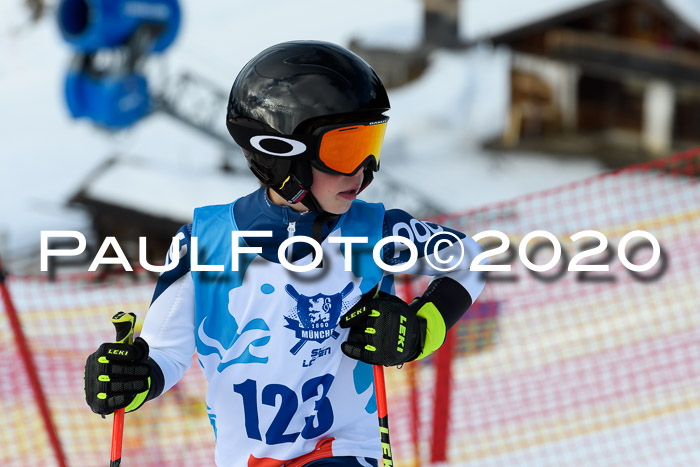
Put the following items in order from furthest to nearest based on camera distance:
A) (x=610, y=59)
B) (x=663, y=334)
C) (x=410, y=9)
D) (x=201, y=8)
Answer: (x=201, y=8), (x=410, y=9), (x=610, y=59), (x=663, y=334)

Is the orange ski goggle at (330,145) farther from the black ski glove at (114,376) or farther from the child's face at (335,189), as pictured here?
the black ski glove at (114,376)

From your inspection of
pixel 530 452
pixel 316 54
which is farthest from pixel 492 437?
pixel 316 54

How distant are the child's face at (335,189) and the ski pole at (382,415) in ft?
1.68

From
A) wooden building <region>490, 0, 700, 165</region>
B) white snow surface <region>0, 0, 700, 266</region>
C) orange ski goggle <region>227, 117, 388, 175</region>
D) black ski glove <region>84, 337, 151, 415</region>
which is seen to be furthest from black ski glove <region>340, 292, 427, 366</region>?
wooden building <region>490, 0, 700, 165</region>

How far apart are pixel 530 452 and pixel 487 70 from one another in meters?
33.2

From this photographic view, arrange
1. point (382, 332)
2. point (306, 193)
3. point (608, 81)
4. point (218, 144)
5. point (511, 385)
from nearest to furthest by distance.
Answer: point (382, 332) < point (306, 193) < point (511, 385) < point (218, 144) < point (608, 81)

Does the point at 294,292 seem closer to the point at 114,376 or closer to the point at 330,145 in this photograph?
the point at 330,145

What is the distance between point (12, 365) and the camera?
580 centimetres

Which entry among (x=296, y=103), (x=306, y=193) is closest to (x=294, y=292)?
(x=306, y=193)

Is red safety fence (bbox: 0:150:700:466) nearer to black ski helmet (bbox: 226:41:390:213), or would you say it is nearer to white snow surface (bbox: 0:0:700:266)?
black ski helmet (bbox: 226:41:390:213)

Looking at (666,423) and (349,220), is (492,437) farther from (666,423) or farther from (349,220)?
(349,220)

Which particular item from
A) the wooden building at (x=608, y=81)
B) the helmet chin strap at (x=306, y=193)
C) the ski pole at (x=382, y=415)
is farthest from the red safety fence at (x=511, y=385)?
the wooden building at (x=608, y=81)

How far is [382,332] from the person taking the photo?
2.35 m

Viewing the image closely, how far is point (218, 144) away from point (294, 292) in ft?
66.0
